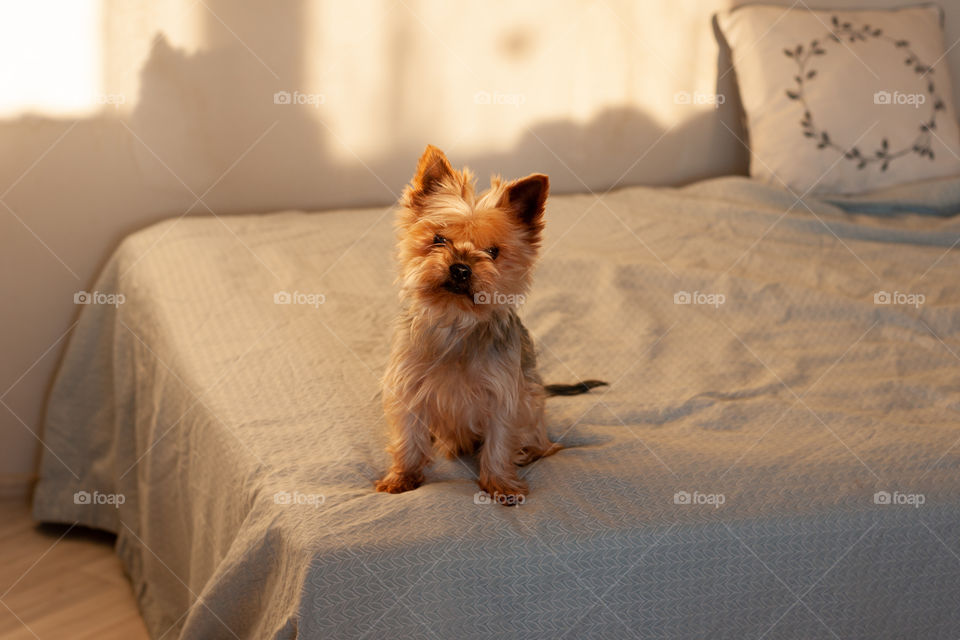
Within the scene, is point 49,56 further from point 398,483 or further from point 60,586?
point 398,483

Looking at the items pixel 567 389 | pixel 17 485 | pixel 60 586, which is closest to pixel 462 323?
pixel 567 389

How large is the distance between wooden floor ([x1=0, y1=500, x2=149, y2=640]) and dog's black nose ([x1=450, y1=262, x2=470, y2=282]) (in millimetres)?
1245

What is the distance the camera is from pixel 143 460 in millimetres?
2051

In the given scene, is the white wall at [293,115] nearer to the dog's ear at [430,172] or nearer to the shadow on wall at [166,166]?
the shadow on wall at [166,166]

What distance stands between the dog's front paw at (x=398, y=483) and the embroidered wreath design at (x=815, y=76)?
77.5 inches

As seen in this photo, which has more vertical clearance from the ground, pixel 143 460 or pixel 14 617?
pixel 143 460

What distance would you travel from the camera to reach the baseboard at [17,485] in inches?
104

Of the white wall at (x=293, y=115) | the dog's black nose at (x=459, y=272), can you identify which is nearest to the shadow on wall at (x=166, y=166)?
the white wall at (x=293, y=115)

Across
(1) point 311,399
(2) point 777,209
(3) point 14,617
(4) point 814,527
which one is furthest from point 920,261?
(3) point 14,617

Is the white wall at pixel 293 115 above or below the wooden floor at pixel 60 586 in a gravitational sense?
above

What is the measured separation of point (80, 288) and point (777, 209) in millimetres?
2009

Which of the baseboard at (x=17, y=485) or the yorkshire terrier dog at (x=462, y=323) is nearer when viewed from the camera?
the yorkshire terrier dog at (x=462, y=323)

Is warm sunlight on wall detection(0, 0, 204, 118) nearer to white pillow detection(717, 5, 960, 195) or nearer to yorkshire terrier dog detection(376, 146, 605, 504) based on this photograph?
yorkshire terrier dog detection(376, 146, 605, 504)

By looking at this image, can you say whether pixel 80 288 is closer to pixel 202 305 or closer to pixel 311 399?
pixel 202 305
